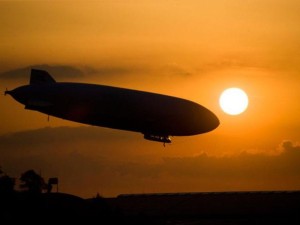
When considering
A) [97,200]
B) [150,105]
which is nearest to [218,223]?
[97,200]

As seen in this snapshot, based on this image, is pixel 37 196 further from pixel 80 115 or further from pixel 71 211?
pixel 80 115

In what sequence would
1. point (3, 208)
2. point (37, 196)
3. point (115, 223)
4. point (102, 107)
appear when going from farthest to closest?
point (102, 107), point (37, 196), point (3, 208), point (115, 223)

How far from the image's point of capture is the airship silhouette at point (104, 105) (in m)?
191

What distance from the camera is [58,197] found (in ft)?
555

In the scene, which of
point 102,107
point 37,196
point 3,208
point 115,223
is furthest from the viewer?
point 102,107

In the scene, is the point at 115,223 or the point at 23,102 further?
the point at 23,102

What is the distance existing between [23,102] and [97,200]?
152 feet

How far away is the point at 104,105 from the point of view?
19162 cm

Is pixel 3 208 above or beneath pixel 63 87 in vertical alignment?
beneath

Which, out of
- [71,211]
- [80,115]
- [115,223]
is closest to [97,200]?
[71,211]

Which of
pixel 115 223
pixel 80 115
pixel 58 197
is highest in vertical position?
pixel 80 115

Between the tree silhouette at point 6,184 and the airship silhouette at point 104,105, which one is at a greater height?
the airship silhouette at point 104,105

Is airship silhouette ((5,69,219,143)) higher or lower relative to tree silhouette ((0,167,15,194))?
higher

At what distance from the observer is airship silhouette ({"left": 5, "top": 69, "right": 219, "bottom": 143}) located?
191m
